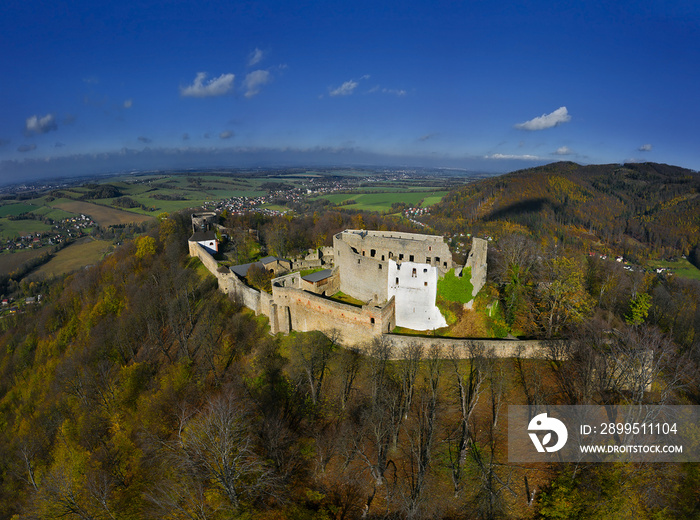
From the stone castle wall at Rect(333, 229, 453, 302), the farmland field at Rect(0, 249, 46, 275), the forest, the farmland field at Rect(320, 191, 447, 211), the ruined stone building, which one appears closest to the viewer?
the forest

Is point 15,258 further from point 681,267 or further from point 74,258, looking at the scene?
point 681,267

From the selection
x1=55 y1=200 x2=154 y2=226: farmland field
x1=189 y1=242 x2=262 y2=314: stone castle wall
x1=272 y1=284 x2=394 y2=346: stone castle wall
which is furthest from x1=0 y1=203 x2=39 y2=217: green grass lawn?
x1=272 y1=284 x2=394 y2=346: stone castle wall

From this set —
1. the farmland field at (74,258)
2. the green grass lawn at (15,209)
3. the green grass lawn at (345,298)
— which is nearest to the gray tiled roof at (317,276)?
the green grass lawn at (345,298)

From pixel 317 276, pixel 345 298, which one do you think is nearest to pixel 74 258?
pixel 317 276

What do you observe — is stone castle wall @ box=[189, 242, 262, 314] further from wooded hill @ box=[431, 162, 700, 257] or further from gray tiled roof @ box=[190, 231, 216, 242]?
wooded hill @ box=[431, 162, 700, 257]

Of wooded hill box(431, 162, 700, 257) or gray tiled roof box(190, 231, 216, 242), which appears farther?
wooded hill box(431, 162, 700, 257)

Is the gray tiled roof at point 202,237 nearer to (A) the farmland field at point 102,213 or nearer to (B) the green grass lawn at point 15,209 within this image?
(A) the farmland field at point 102,213

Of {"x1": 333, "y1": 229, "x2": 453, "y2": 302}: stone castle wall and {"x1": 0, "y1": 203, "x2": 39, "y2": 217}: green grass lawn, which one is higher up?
{"x1": 0, "y1": 203, "x2": 39, "y2": 217}: green grass lawn
